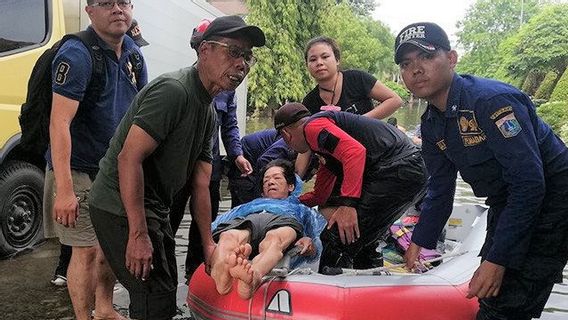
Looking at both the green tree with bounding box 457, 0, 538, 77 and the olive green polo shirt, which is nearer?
the olive green polo shirt

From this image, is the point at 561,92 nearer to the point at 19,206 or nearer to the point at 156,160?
the point at 19,206

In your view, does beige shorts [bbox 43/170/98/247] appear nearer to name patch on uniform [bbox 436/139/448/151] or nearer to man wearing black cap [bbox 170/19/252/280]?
man wearing black cap [bbox 170/19/252/280]

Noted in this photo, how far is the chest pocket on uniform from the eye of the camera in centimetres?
231

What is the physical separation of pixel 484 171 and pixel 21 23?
405 centimetres

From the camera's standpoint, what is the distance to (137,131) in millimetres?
2225

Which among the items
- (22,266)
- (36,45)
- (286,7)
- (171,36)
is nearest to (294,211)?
(22,266)

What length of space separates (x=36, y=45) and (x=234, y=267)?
10.4ft

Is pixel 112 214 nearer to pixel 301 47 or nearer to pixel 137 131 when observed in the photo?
pixel 137 131

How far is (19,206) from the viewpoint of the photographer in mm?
4566

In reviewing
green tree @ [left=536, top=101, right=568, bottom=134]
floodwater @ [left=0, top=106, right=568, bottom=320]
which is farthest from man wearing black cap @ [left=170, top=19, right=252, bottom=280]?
green tree @ [left=536, top=101, right=568, bottom=134]

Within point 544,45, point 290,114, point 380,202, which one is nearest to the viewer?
point 380,202

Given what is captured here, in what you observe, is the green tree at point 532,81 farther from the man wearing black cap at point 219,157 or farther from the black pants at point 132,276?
the black pants at point 132,276

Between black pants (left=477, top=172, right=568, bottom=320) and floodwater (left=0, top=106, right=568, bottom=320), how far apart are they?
191cm

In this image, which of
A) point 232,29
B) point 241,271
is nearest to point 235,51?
point 232,29
